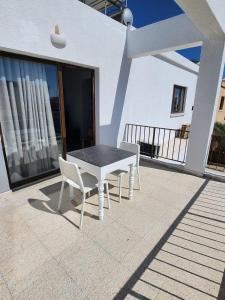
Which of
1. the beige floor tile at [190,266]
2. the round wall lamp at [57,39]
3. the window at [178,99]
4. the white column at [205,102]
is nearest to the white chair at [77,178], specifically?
the beige floor tile at [190,266]

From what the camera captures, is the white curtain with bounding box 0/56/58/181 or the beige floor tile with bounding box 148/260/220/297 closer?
the beige floor tile with bounding box 148/260/220/297

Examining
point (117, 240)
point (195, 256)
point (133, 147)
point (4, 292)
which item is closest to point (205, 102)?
point (133, 147)

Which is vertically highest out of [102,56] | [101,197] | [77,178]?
[102,56]

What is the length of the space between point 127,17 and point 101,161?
11.8ft

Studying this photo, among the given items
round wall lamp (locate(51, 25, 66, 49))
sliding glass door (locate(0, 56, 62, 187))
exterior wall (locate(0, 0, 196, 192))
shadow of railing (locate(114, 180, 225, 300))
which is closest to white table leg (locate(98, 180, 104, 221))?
shadow of railing (locate(114, 180, 225, 300))

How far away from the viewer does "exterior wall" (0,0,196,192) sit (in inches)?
89.0

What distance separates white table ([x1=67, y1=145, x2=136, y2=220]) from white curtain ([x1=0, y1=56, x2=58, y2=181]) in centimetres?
94

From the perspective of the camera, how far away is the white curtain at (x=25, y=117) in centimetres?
241

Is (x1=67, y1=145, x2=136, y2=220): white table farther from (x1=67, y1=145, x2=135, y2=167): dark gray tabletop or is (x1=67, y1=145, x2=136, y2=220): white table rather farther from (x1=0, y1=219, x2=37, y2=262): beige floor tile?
(x1=0, y1=219, x2=37, y2=262): beige floor tile

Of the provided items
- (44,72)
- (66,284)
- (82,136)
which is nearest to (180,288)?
(66,284)

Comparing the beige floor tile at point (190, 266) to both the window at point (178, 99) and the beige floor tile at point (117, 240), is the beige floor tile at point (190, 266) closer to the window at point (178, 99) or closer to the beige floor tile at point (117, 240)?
the beige floor tile at point (117, 240)

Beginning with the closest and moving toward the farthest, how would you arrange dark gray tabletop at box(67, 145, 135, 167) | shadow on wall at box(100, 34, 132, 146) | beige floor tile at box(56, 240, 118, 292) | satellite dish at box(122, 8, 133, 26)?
beige floor tile at box(56, 240, 118, 292)
dark gray tabletop at box(67, 145, 135, 167)
satellite dish at box(122, 8, 133, 26)
shadow on wall at box(100, 34, 132, 146)

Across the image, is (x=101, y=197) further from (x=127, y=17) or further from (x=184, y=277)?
(x=127, y=17)

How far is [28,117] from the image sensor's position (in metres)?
2.67
